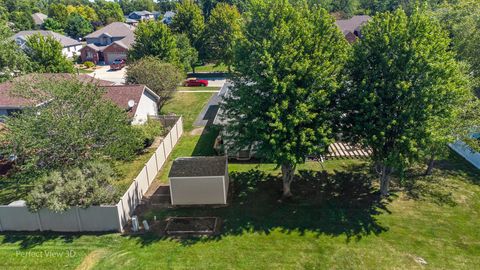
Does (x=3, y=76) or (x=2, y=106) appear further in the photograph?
(x=3, y=76)

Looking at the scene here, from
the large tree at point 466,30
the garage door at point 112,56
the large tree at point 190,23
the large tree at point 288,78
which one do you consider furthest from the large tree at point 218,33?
the large tree at point 288,78

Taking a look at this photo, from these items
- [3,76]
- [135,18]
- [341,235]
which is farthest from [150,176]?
[135,18]

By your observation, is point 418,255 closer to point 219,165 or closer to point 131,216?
point 219,165

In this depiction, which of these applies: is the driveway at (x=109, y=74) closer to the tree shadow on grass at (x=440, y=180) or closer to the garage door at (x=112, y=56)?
the garage door at (x=112, y=56)

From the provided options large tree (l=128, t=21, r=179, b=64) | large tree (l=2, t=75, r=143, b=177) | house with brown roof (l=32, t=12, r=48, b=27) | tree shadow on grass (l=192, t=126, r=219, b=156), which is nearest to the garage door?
large tree (l=128, t=21, r=179, b=64)

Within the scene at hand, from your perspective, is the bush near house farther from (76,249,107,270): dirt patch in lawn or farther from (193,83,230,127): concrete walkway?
(193,83,230,127): concrete walkway

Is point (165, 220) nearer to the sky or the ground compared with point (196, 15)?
nearer to the ground
